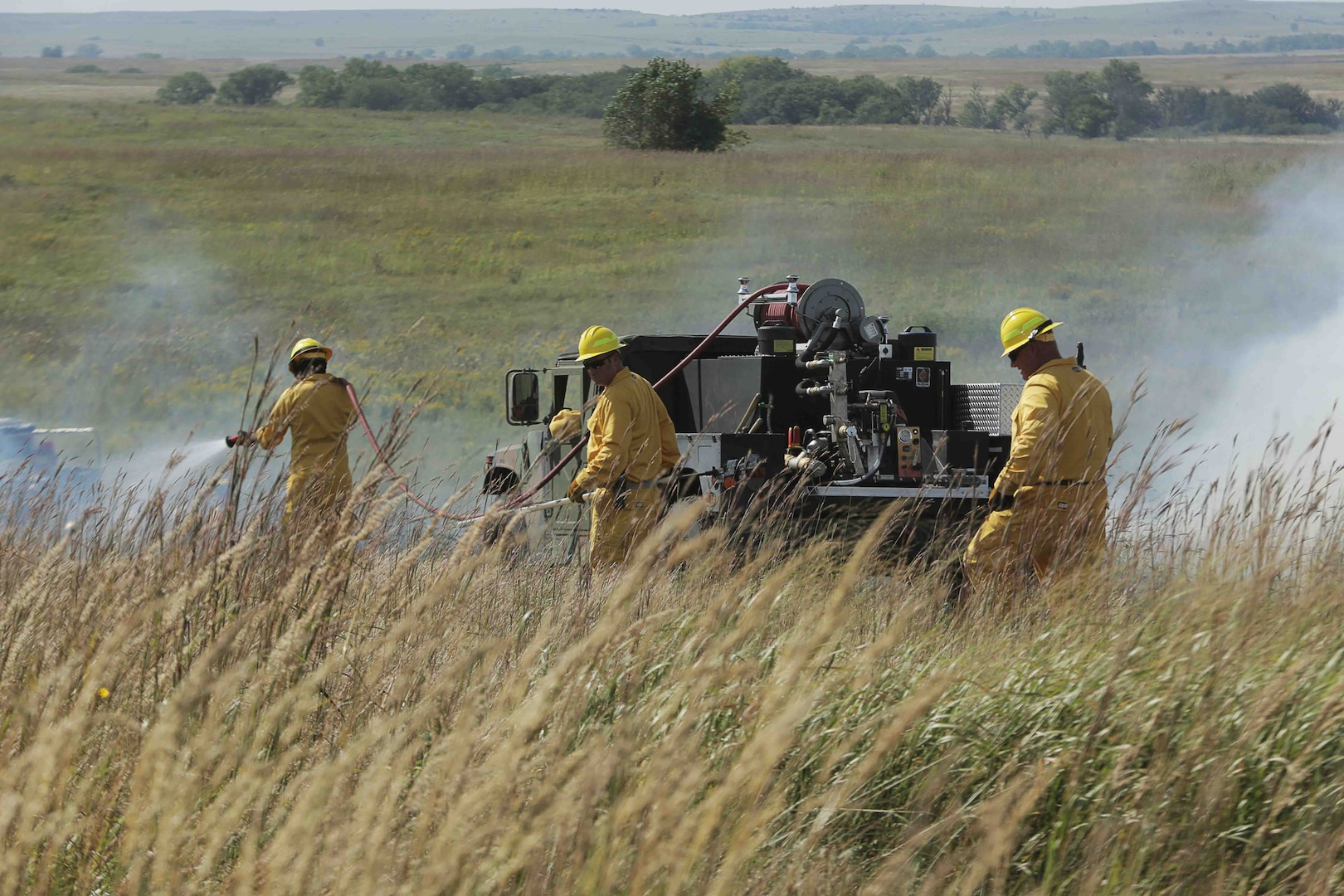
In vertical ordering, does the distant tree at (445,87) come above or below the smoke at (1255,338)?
above

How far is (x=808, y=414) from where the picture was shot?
8.55 meters

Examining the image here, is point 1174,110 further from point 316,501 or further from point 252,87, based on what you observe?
point 316,501

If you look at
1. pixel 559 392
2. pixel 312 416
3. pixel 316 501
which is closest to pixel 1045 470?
pixel 316 501

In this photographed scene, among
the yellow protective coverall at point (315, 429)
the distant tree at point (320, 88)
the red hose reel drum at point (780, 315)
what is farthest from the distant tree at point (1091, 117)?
the yellow protective coverall at point (315, 429)

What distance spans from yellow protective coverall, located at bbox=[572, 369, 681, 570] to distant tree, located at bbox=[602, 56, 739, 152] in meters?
45.5

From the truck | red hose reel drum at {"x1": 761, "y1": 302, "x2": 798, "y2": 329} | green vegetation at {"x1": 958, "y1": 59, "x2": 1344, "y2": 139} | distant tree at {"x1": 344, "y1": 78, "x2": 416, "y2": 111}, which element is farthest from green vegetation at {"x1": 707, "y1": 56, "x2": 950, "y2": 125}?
red hose reel drum at {"x1": 761, "y1": 302, "x2": 798, "y2": 329}

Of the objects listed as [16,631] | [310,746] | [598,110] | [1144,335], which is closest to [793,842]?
[310,746]

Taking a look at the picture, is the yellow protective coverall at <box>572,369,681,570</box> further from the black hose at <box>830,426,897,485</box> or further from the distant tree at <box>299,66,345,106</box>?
the distant tree at <box>299,66,345,106</box>

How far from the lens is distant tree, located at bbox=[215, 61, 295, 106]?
75.4 m

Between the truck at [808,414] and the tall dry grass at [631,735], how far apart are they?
123 inches

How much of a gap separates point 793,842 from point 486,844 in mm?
781

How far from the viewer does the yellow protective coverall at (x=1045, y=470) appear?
194 inches

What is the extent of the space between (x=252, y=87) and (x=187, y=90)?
376 centimetres

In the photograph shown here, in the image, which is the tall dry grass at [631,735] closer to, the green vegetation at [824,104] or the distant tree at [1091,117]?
the distant tree at [1091,117]
